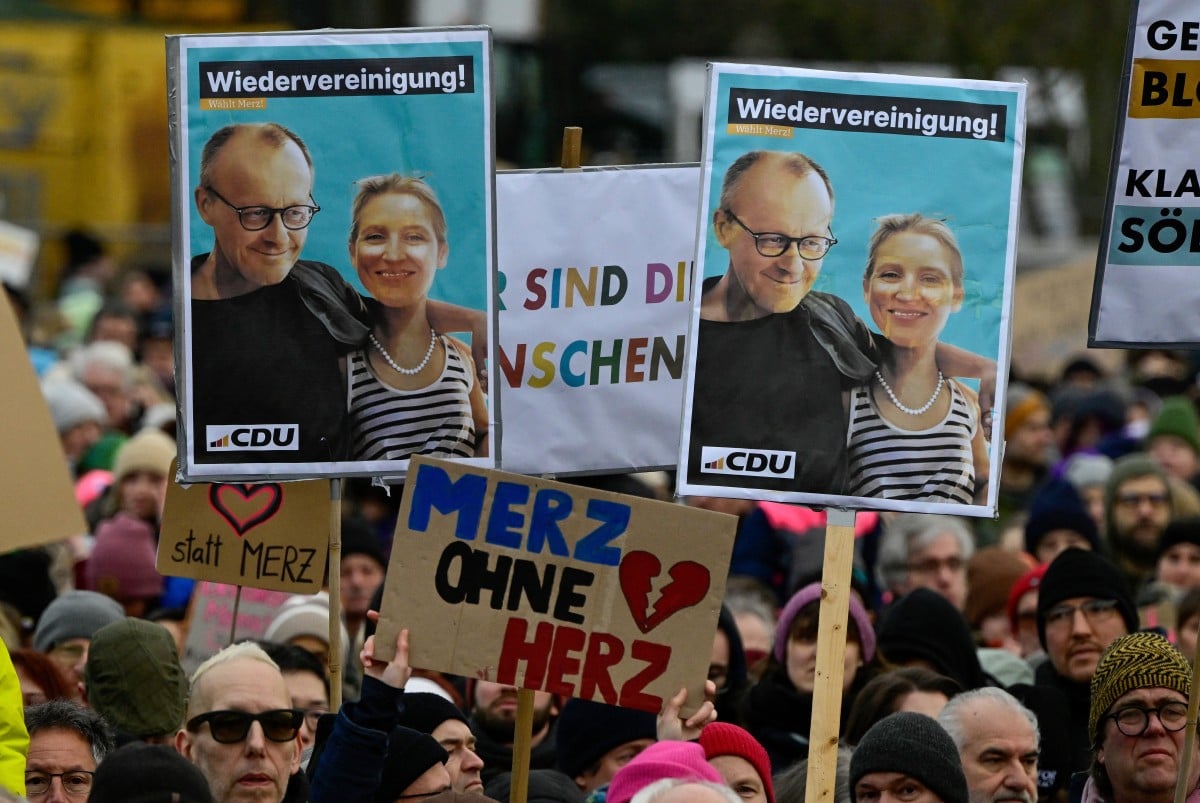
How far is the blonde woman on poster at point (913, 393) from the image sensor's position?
5.95 meters

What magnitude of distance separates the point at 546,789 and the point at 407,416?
1058mm

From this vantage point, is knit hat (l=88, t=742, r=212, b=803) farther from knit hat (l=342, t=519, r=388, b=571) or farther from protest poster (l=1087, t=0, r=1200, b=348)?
knit hat (l=342, t=519, r=388, b=571)

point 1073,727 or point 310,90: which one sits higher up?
point 310,90

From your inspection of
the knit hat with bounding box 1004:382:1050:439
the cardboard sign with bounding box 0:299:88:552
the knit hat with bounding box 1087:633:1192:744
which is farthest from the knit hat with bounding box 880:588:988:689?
the knit hat with bounding box 1004:382:1050:439

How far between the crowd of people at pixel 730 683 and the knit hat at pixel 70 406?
0.31 metres

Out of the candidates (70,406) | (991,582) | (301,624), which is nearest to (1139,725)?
(301,624)

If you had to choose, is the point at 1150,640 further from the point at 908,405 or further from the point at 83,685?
the point at 83,685

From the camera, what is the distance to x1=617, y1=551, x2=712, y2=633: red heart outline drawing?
218 inches

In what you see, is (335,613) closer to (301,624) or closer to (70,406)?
(301,624)

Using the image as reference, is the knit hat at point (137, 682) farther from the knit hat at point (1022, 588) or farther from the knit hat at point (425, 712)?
the knit hat at point (1022, 588)

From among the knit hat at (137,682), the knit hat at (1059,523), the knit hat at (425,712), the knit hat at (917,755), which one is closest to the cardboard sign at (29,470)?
the knit hat at (137,682)

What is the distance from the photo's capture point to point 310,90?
625 cm

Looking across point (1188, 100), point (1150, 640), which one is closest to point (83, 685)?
point (1150, 640)

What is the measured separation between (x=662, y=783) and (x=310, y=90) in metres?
2.24
